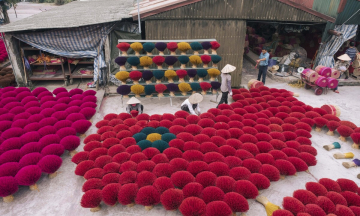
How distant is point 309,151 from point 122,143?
3.87 metres

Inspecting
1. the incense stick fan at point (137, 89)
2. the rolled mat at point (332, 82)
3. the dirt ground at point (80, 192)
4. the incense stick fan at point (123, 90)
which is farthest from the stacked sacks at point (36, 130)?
the rolled mat at point (332, 82)

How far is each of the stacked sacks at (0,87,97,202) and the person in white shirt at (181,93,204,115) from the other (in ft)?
8.45

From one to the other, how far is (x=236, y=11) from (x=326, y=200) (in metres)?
6.25

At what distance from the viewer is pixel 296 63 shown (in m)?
10.2

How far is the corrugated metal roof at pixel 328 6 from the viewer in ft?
29.1

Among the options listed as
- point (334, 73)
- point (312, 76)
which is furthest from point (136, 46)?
point (334, 73)

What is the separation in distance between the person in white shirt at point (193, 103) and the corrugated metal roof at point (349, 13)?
6925 mm

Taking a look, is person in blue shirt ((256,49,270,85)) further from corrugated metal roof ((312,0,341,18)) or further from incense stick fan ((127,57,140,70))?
incense stick fan ((127,57,140,70))

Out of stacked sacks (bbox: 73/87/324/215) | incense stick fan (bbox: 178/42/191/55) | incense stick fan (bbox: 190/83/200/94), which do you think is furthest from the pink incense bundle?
incense stick fan (bbox: 178/42/191/55)

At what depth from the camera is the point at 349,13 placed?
8.81 meters

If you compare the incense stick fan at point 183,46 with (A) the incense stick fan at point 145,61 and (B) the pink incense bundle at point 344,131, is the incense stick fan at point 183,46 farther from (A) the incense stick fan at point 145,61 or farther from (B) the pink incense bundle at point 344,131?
(B) the pink incense bundle at point 344,131

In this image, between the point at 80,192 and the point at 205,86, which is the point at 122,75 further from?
the point at 80,192

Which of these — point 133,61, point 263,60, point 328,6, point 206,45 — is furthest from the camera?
point 328,6

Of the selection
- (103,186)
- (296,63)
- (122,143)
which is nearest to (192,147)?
(122,143)
